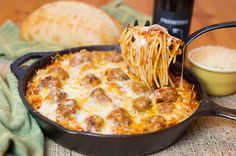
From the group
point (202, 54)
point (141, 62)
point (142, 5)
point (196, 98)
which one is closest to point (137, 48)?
point (141, 62)

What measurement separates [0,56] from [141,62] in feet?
2.66

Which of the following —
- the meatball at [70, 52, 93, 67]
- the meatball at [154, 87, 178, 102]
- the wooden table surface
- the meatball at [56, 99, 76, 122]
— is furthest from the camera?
the wooden table surface

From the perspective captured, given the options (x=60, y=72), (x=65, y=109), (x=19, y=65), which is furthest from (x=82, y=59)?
(x=65, y=109)

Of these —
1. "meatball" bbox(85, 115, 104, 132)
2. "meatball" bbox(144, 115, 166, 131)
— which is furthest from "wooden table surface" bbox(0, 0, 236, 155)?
"meatball" bbox(85, 115, 104, 132)

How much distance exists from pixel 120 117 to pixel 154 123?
0.36 feet

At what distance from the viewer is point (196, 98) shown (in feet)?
4.58

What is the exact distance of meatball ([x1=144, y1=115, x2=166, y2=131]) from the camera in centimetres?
120

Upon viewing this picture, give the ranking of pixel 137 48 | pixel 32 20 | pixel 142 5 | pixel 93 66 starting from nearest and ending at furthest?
pixel 137 48, pixel 93 66, pixel 32 20, pixel 142 5

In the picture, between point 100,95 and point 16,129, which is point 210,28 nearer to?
point 100,95

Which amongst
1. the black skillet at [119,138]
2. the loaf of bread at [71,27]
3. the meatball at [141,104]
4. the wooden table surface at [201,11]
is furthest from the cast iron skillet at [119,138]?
the wooden table surface at [201,11]

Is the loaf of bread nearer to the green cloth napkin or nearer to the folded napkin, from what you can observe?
the green cloth napkin

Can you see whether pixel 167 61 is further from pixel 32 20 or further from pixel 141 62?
pixel 32 20

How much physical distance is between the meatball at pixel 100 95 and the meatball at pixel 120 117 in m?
0.08

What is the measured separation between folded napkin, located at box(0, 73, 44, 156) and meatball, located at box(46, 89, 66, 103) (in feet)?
0.31
